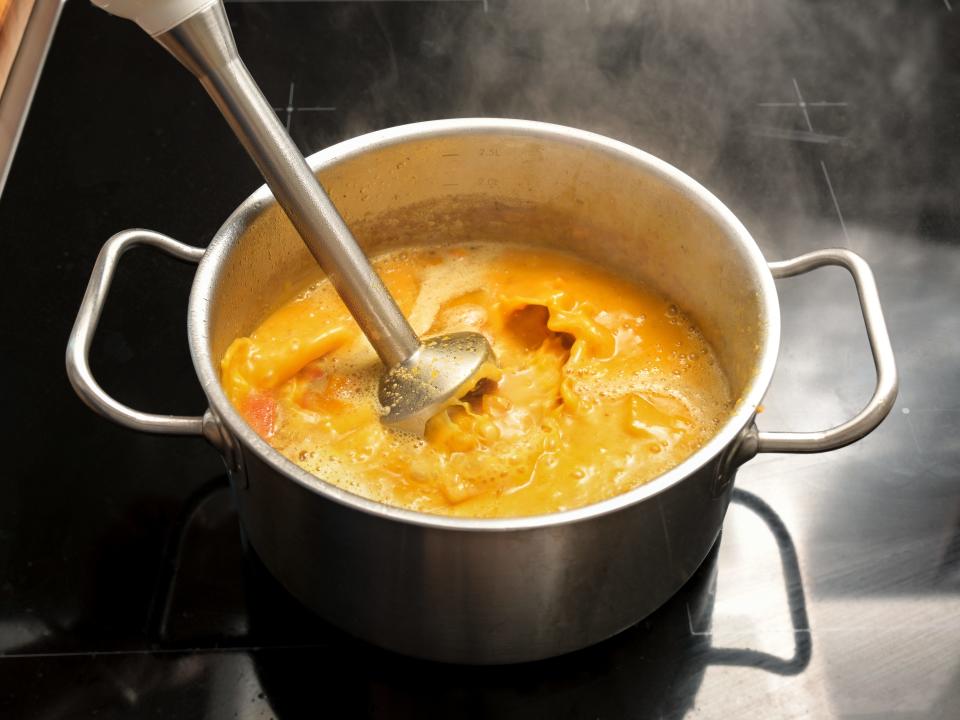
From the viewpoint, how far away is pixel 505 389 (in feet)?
4.00

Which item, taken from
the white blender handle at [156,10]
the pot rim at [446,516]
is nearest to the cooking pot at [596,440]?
→ the pot rim at [446,516]

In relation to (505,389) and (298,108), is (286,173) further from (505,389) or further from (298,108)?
(298,108)

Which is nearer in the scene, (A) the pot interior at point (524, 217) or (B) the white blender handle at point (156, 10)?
(B) the white blender handle at point (156, 10)

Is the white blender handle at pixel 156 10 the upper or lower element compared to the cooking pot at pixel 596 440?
upper

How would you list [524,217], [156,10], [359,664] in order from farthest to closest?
1. [524,217]
2. [359,664]
3. [156,10]

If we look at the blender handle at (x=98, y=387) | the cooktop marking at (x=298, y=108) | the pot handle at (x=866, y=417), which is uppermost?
the blender handle at (x=98, y=387)

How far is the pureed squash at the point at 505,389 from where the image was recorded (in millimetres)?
1115

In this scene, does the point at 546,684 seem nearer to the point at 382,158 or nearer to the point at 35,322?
the point at 382,158

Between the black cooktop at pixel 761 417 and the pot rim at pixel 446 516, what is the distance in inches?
10.8

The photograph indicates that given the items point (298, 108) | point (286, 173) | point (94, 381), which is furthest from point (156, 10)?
point (298, 108)

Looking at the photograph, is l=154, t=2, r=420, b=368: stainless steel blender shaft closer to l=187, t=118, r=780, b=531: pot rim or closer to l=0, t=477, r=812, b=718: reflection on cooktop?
l=187, t=118, r=780, b=531: pot rim

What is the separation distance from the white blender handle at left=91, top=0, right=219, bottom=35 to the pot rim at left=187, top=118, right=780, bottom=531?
268 mm

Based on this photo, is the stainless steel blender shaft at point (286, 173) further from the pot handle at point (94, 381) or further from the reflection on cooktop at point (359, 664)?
the reflection on cooktop at point (359, 664)

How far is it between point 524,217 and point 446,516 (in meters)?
0.59
